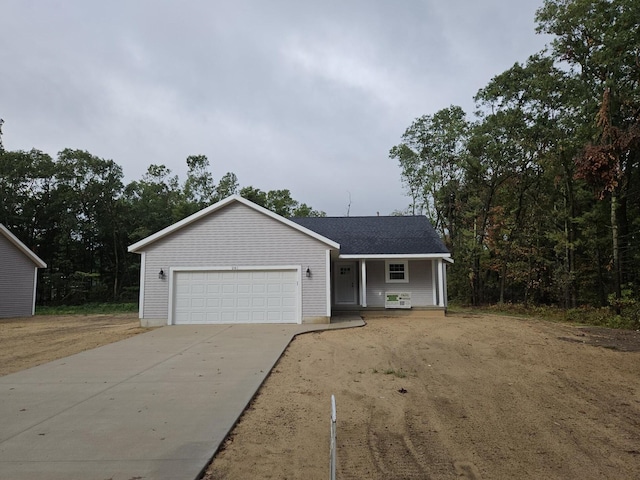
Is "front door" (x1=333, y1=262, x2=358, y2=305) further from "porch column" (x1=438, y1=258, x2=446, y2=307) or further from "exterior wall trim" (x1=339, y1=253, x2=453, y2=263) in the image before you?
"porch column" (x1=438, y1=258, x2=446, y2=307)

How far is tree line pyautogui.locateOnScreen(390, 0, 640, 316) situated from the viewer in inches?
658

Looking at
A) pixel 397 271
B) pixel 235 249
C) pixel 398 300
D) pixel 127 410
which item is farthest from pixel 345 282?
pixel 127 410

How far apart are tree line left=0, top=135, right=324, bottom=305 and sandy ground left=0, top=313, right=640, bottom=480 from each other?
24073 mm

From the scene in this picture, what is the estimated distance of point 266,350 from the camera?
30.1ft

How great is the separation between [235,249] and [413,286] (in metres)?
7.72

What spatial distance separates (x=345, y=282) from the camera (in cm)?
1812

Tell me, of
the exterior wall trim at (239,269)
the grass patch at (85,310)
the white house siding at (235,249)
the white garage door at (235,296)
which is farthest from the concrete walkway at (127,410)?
the grass patch at (85,310)

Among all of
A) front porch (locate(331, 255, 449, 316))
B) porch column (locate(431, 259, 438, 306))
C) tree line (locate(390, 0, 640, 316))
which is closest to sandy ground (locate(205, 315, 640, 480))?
front porch (locate(331, 255, 449, 316))

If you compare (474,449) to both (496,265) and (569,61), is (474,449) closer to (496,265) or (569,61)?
(569,61)

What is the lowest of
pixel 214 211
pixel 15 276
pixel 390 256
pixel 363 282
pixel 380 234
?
pixel 363 282

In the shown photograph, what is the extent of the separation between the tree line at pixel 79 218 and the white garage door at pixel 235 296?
2012cm

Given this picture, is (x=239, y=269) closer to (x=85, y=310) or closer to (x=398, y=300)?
(x=398, y=300)

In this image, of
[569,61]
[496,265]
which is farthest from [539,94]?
[496,265]

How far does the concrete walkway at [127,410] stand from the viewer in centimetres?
362
